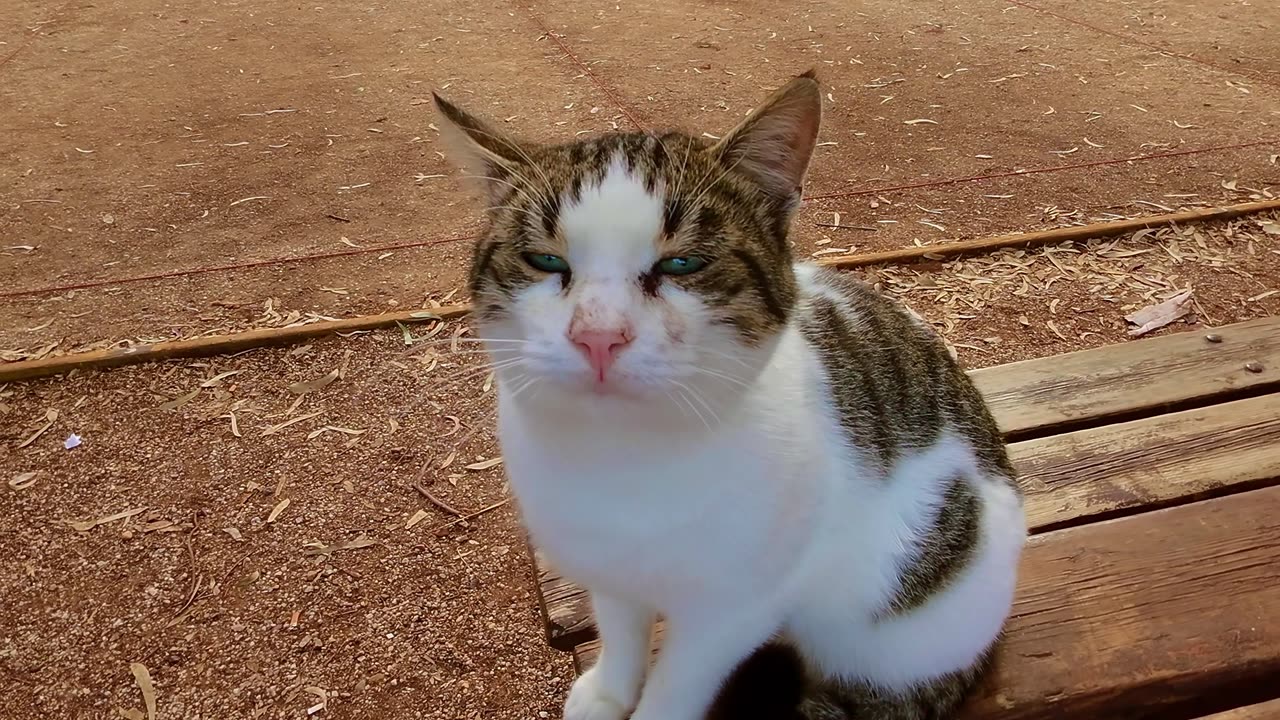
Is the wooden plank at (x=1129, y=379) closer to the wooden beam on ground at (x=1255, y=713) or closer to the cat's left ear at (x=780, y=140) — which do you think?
the wooden beam on ground at (x=1255, y=713)

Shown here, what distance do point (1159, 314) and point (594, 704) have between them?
2.46 m

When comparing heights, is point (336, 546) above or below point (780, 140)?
below

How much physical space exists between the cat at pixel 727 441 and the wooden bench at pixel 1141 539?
160 millimetres

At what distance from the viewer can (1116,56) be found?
5488 millimetres

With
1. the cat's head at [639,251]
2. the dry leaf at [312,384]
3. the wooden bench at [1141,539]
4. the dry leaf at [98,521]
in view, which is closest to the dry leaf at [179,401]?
the dry leaf at [312,384]

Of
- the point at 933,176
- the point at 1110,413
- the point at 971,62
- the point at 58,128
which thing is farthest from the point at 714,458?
the point at 971,62

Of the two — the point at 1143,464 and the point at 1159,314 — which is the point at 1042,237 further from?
the point at 1143,464

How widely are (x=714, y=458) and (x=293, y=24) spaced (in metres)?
5.96

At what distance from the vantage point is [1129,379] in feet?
6.53

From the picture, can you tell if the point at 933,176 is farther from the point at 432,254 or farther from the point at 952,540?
the point at 952,540

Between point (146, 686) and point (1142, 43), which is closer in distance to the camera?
point (146, 686)

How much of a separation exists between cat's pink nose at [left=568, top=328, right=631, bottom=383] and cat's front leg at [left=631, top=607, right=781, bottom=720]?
0.42 metres

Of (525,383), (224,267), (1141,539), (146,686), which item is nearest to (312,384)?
(224,267)

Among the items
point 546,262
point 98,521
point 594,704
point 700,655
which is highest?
point 546,262
